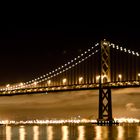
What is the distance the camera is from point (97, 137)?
59.8 m

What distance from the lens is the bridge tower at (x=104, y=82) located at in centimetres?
7862

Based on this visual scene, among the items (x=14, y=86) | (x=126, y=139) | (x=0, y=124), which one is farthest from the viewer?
(x=0, y=124)

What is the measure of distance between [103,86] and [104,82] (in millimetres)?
1431

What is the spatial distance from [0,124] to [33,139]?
5100cm

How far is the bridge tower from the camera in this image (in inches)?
3095

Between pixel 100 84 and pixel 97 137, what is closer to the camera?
pixel 97 137

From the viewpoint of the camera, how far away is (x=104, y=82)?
262 ft

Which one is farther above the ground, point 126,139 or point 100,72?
point 100,72

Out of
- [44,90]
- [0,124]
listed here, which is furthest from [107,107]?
[0,124]

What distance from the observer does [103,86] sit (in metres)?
78.4

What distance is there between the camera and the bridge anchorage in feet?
258

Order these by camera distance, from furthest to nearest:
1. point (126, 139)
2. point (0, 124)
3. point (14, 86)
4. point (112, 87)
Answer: point (0, 124)
point (14, 86)
point (112, 87)
point (126, 139)

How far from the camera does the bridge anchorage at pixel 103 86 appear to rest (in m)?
Answer: 78.6

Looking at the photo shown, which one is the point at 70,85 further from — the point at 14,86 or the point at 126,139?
the point at 126,139
